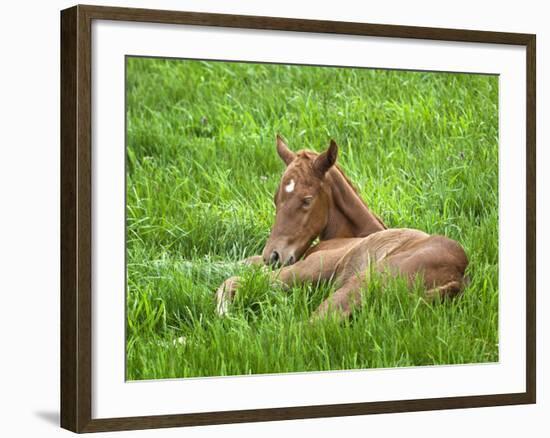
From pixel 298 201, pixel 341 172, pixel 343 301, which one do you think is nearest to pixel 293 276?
pixel 343 301

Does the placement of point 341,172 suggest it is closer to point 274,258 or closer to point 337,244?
point 337,244

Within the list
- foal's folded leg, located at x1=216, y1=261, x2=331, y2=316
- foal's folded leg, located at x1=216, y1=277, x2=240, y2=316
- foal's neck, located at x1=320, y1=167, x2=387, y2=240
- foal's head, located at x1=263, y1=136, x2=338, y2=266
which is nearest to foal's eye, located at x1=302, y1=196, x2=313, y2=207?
foal's head, located at x1=263, y1=136, x2=338, y2=266

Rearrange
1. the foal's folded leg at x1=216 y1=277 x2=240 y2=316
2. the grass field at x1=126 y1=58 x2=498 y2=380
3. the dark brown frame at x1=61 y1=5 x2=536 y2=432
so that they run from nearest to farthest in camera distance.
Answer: the dark brown frame at x1=61 y1=5 x2=536 y2=432
the grass field at x1=126 y1=58 x2=498 y2=380
the foal's folded leg at x1=216 y1=277 x2=240 y2=316

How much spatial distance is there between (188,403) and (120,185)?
3.14ft

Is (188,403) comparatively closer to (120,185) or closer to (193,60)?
(120,185)

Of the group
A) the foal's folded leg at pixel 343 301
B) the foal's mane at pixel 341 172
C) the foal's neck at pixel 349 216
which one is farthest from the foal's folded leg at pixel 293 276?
the foal's mane at pixel 341 172

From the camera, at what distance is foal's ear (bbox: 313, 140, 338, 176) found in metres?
6.12

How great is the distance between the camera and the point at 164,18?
5559 millimetres

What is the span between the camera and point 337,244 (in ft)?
20.3

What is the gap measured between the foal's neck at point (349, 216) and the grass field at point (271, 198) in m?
0.04

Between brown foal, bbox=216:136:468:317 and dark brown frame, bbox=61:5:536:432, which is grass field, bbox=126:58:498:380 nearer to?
brown foal, bbox=216:136:468:317

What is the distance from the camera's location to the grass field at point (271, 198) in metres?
5.70

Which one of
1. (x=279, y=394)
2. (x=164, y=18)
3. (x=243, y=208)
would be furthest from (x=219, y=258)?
(x=164, y=18)

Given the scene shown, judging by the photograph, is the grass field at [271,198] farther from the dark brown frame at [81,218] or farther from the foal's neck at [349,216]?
the dark brown frame at [81,218]
